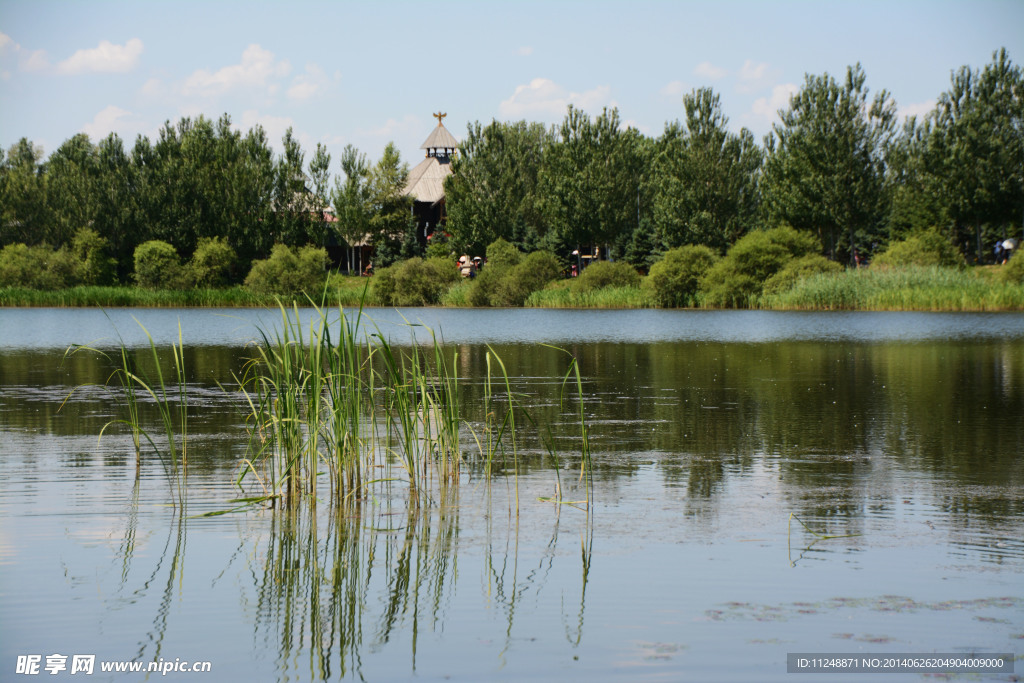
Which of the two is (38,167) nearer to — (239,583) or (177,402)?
(177,402)

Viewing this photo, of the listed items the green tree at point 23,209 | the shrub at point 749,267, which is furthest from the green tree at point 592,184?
the green tree at point 23,209

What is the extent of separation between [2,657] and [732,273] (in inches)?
1960

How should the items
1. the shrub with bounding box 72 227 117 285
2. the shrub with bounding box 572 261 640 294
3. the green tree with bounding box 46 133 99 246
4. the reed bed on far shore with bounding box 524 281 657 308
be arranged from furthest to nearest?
the green tree with bounding box 46 133 99 246 → the shrub with bounding box 72 227 117 285 → the shrub with bounding box 572 261 640 294 → the reed bed on far shore with bounding box 524 281 657 308

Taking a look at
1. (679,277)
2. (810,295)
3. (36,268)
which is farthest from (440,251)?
(810,295)

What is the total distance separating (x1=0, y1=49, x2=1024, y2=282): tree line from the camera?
183ft

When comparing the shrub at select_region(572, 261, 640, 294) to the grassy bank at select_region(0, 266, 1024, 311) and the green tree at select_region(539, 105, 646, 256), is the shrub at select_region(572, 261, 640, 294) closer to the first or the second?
the grassy bank at select_region(0, 266, 1024, 311)

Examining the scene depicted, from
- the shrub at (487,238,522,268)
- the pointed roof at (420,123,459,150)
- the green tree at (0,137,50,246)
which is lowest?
the shrub at (487,238,522,268)

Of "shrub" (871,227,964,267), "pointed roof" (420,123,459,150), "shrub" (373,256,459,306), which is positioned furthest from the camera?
"pointed roof" (420,123,459,150)

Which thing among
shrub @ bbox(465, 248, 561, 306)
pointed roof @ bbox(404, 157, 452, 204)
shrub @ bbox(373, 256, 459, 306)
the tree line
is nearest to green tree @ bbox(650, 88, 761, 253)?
the tree line

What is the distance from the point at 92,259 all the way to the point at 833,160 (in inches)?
1839

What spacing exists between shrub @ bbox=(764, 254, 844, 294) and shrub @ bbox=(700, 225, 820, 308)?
Answer: 822 millimetres

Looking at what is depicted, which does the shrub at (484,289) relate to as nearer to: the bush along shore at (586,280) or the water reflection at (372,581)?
the bush along shore at (586,280)

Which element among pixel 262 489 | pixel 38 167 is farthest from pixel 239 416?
pixel 38 167

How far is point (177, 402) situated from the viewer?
13375mm
